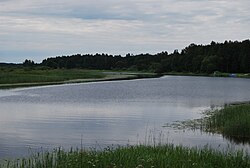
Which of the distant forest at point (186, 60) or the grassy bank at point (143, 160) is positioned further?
the distant forest at point (186, 60)

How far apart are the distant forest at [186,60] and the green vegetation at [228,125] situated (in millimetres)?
97228

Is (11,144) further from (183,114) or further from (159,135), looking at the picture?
(183,114)

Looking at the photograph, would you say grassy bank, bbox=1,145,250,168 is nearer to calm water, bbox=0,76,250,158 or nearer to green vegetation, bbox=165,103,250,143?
calm water, bbox=0,76,250,158

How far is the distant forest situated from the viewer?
4820 inches

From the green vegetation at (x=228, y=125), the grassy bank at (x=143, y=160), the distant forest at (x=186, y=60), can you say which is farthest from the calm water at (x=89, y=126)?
the distant forest at (x=186, y=60)

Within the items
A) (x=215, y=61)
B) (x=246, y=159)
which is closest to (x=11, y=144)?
(x=246, y=159)

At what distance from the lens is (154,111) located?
2923cm

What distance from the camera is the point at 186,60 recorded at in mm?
138750

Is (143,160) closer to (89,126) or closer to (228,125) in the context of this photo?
(228,125)

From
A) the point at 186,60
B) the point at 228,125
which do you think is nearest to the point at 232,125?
the point at 228,125

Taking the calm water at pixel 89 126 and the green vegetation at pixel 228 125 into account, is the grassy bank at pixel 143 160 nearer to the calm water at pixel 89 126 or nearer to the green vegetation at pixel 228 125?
the calm water at pixel 89 126

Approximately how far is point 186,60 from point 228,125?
120842mm

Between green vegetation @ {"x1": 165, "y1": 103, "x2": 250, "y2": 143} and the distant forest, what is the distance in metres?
97.2

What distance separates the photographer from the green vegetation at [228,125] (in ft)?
59.2
